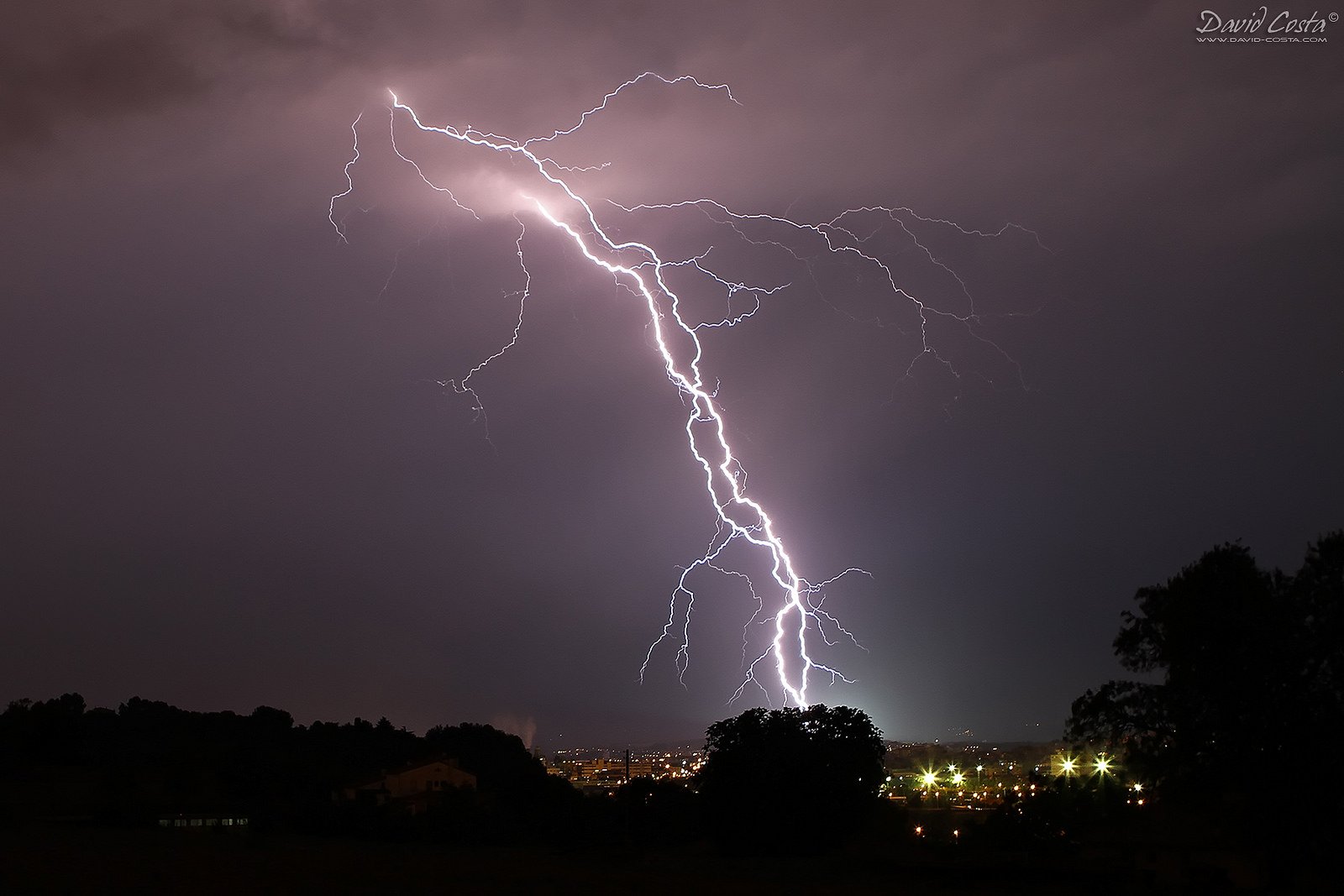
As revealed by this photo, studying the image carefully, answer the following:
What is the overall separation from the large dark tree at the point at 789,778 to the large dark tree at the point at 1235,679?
9.21 metres

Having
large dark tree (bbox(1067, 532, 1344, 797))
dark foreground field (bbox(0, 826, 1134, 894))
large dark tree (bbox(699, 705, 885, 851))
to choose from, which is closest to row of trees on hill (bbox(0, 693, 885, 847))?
large dark tree (bbox(699, 705, 885, 851))

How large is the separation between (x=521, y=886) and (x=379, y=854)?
6.00 meters

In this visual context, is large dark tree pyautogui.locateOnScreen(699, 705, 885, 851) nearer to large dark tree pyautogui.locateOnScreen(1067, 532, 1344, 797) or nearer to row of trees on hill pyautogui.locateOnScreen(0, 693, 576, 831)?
row of trees on hill pyautogui.locateOnScreen(0, 693, 576, 831)

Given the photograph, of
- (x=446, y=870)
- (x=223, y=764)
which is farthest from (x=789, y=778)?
(x=223, y=764)

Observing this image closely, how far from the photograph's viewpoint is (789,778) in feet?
80.6

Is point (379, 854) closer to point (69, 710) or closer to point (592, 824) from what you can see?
point (592, 824)

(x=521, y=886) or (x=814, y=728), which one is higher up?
(x=814, y=728)

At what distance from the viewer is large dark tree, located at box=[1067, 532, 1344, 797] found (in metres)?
14.6

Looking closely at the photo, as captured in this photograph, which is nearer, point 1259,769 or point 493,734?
point 1259,769

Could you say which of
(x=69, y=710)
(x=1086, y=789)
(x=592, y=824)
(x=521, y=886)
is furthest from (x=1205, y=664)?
(x=69, y=710)

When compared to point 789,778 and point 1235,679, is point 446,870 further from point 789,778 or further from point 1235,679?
point 1235,679

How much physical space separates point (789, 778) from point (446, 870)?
9236mm

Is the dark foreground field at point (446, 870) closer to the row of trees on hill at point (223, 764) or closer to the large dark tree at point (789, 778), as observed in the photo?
the large dark tree at point (789, 778)

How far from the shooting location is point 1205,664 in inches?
594
